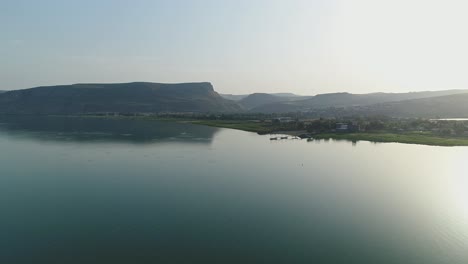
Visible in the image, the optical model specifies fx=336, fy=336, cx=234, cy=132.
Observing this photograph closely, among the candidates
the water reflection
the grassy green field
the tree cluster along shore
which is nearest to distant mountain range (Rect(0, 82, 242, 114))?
the water reflection

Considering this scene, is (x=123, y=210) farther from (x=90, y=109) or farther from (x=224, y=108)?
(x=224, y=108)

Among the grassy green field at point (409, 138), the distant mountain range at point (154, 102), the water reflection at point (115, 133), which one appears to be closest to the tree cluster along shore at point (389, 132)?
the grassy green field at point (409, 138)

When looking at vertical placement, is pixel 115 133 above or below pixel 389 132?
above

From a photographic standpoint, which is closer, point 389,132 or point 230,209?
point 230,209

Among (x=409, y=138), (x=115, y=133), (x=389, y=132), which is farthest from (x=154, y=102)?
(x=409, y=138)

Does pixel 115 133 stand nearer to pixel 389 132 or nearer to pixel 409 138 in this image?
pixel 409 138

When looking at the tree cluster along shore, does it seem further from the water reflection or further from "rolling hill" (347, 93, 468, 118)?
"rolling hill" (347, 93, 468, 118)

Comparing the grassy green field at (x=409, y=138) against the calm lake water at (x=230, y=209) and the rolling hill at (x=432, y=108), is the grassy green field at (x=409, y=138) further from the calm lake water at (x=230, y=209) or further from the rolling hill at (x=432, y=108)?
the rolling hill at (x=432, y=108)
